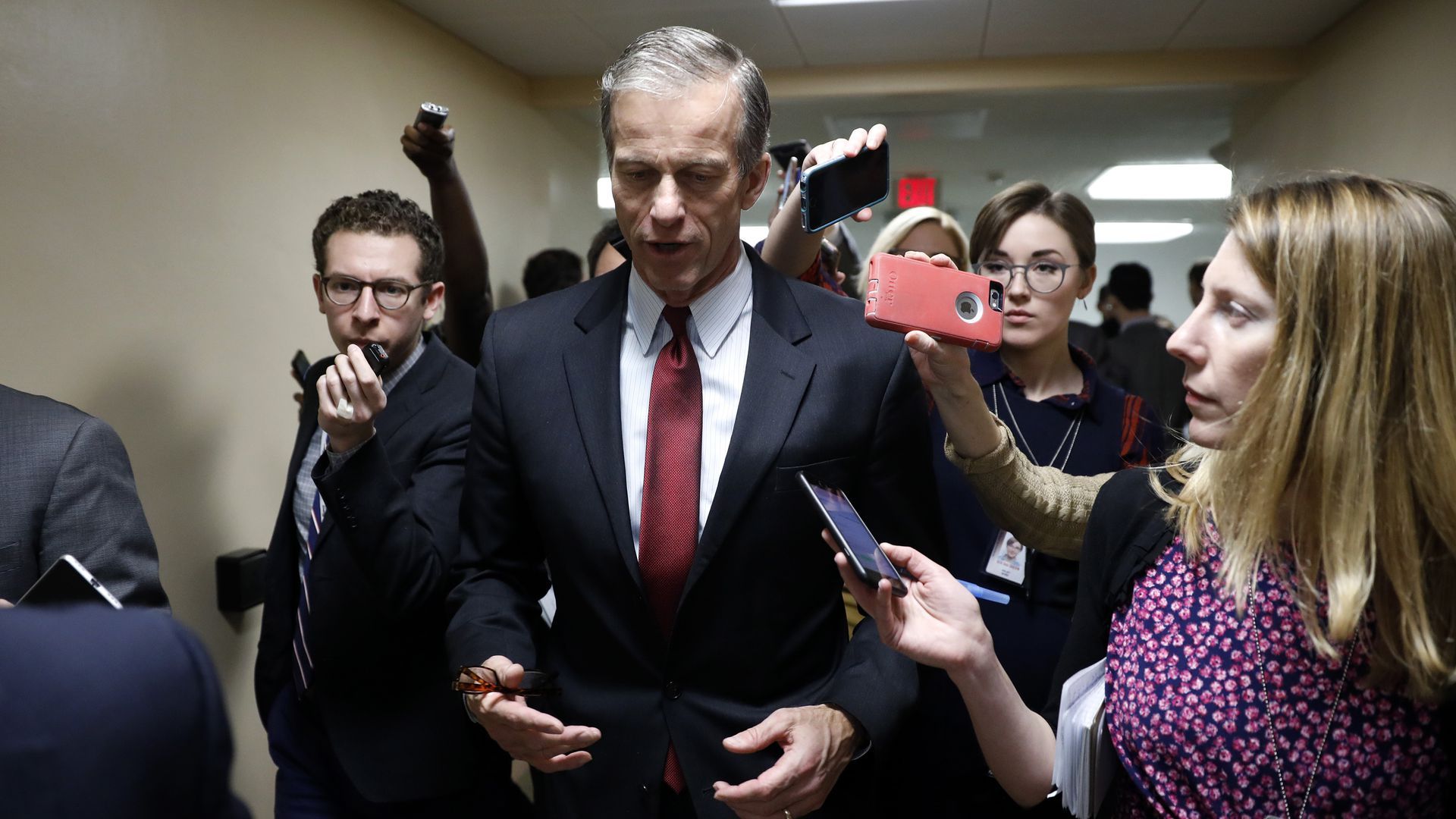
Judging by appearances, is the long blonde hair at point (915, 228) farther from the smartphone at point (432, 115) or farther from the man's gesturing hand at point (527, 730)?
the man's gesturing hand at point (527, 730)

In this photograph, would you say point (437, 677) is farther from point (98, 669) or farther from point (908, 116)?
point (908, 116)

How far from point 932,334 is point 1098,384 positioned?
0.76 m

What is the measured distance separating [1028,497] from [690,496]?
552mm

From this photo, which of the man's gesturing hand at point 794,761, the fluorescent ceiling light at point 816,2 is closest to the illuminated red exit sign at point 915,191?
the fluorescent ceiling light at point 816,2

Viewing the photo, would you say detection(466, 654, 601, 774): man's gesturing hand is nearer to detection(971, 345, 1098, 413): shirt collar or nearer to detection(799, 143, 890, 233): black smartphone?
detection(799, 143, 890, 233): black smartphone

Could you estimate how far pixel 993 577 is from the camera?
172 cm

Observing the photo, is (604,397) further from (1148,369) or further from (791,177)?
(1148,369)

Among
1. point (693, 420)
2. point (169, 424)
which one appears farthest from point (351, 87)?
point (693, 420)

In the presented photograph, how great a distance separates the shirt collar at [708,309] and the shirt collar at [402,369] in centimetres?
69

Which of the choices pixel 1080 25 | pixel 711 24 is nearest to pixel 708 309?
pixel 711 24

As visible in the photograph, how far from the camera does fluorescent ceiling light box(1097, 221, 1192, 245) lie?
10.3m

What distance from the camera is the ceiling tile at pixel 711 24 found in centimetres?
409

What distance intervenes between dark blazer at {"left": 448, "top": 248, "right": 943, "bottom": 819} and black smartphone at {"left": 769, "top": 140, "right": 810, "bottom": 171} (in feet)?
2.04

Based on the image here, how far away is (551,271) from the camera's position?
4422 millimetres
